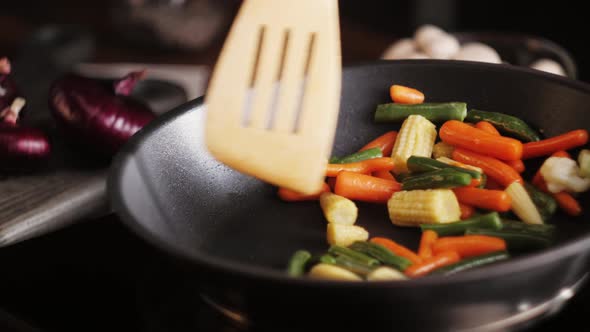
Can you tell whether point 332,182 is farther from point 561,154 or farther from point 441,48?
point 441,48

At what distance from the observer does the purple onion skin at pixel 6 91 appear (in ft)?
5.60

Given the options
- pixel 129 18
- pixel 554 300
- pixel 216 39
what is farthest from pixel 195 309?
pixel 216 39

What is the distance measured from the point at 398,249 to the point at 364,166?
28 centimetres

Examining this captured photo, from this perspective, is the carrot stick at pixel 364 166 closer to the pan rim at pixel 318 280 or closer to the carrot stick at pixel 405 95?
the carrot stick at pixel 405 95

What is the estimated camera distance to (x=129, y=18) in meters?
2.58

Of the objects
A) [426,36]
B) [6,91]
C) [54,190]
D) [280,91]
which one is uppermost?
[280,91]

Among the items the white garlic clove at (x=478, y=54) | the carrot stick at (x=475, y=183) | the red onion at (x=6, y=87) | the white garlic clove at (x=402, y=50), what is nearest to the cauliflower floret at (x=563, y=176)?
the carrot stick at (x=475, y=183)

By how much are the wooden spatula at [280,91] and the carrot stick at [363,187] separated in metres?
0.33

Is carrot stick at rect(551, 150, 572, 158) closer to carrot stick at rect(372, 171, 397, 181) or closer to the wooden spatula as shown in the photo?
carrot stick at rect(372, 171, 397, 181)

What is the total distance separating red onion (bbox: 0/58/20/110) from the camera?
1694mm

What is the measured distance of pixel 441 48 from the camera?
1.86 m

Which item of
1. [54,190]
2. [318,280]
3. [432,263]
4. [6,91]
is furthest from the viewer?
[6,91]

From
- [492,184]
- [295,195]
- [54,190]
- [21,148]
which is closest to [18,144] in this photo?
[21,148]

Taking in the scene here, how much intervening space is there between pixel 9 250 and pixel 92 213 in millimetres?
361
